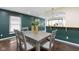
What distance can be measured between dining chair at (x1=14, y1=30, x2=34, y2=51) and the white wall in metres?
0.63

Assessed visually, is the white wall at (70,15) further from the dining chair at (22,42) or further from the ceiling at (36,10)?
the dining chair at (22,42)

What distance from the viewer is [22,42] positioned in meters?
1.27

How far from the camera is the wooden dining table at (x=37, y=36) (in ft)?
4.01

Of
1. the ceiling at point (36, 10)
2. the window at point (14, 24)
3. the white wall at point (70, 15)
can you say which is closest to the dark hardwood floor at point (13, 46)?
the window at point (14, 24)

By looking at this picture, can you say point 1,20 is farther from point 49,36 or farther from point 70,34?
point 70,34

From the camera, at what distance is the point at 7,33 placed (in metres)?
1.27

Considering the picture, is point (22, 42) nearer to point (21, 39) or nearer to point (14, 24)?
point (21, 39)

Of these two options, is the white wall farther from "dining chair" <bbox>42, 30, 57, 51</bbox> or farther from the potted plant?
the potted plant

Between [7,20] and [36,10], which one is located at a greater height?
[36,10]

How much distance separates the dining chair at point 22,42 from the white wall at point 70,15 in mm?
631

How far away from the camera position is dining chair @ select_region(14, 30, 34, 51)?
1.21 metres

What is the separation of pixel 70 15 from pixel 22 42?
839 mm

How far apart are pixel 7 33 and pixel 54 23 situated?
0.76m

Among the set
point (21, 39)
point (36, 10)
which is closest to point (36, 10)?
point (36, 10)
